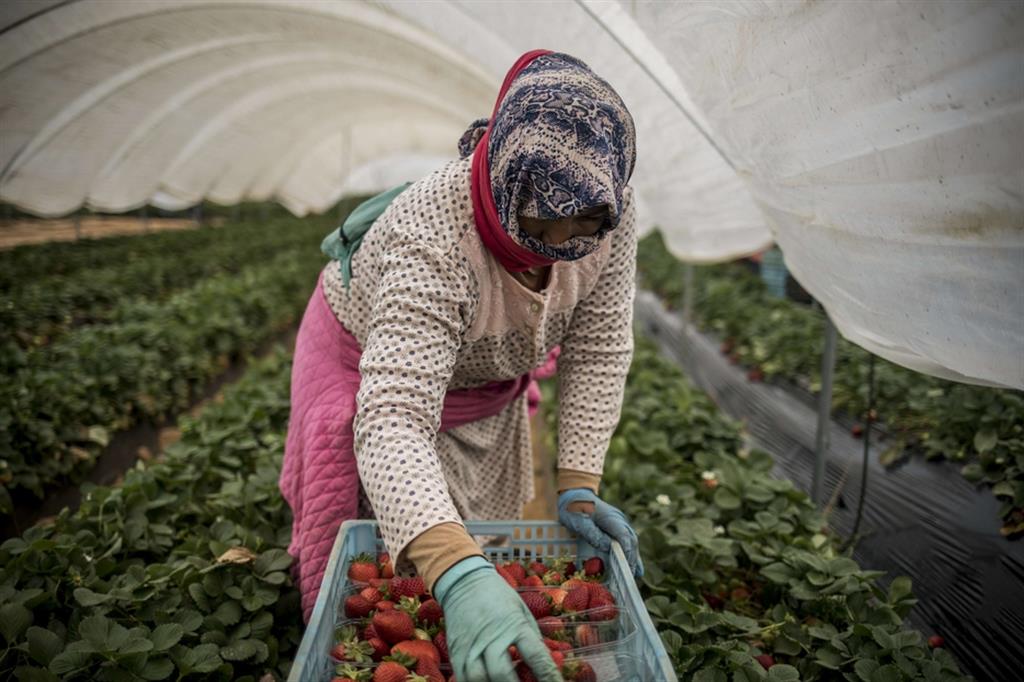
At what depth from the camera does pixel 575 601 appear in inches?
57.6

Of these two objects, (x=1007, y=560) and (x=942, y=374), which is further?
(x=1007, y=560)

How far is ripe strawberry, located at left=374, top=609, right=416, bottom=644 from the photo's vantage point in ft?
4.47

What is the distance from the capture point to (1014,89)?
3.64 feet

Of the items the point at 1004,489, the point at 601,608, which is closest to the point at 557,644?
the point at 601,608

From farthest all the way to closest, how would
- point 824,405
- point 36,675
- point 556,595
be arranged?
point 824,405, point 36,675, point 556,595

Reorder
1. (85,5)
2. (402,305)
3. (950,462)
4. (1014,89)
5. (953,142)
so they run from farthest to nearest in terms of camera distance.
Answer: (950,462)
(85,5)
(402,305)
(953,142)
(1014,89)

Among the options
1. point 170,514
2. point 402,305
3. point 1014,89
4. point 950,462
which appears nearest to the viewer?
point 1014,89

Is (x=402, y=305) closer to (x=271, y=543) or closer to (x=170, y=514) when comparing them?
(x=271, y=543)

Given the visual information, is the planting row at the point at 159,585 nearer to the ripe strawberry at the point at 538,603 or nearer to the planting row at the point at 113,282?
the ripe strawberry at the point at 538,603

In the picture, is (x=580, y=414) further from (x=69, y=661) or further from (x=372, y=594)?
(x=69, y=661)

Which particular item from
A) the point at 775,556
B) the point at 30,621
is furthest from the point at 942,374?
the point at 30,621

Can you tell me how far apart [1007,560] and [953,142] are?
1.86 m

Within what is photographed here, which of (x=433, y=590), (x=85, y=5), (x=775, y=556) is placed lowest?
(x=775, y=556)

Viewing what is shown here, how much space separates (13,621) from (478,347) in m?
1.34
